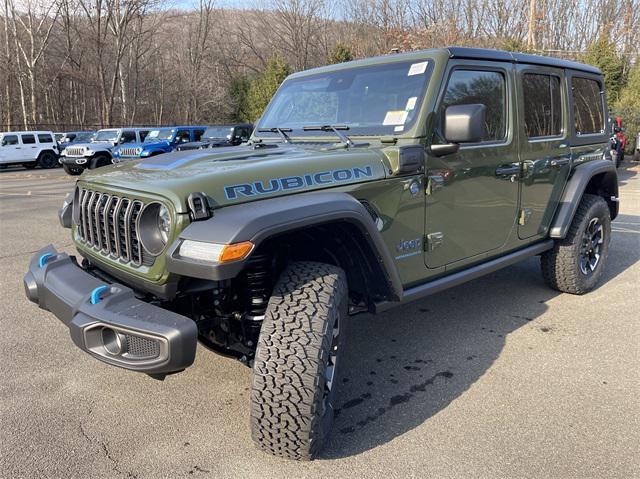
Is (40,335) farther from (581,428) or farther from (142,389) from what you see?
(581,428)

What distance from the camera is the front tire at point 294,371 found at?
224cm

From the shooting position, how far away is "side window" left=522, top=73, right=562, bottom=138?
12.6ft

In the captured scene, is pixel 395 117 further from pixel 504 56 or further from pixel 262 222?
pixel 262 222

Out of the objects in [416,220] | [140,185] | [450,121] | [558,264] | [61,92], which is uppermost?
[61,92]

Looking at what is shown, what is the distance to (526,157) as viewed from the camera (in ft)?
12.5

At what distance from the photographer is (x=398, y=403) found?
9.51 feet

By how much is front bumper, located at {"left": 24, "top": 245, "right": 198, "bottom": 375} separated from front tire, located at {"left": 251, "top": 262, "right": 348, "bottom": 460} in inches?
14.6

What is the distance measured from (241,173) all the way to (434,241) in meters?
1.33

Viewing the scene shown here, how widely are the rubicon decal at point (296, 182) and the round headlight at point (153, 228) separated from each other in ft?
1.10

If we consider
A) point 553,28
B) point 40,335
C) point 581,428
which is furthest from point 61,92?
point 581,428

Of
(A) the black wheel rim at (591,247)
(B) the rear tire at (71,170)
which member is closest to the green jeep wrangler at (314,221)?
(A) the black wheel rim at (591,247)

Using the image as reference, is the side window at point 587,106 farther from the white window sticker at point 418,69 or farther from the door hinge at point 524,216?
the white window sticker at point 418,69

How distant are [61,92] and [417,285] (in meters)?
46.8

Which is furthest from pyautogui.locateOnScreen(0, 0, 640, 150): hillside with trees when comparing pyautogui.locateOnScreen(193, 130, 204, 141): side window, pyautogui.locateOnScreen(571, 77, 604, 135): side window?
pyautogui.locateOnScreen(571, 77, 604, 135): side window
